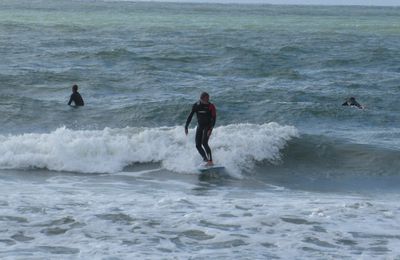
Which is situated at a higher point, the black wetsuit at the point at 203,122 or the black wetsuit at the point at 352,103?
the black wetsuit at the point at 203,122

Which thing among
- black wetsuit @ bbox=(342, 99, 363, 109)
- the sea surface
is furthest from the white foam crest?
black wetsuit @ bbox=(342, 99, 363, 109)

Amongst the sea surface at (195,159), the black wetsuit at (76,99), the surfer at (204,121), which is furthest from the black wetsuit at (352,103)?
the surfer at (204,121)

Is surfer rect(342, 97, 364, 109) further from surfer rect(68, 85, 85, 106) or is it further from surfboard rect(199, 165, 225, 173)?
surfboard rect(199, 165, 225, 173)

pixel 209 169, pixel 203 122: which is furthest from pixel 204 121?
pixel 209 169

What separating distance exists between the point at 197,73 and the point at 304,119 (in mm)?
10279

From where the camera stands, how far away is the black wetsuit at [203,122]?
52.1ft

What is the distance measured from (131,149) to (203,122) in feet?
7.85

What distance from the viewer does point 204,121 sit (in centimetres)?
1600

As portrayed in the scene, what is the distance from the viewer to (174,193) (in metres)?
14.0

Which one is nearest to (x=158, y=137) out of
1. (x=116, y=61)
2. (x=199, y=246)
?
(x=199, y=246)

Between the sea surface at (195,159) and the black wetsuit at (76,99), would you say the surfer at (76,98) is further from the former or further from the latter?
the sea surface at (195,159)

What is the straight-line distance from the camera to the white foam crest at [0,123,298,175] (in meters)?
16.5

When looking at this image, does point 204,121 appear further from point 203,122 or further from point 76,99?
point 76,99

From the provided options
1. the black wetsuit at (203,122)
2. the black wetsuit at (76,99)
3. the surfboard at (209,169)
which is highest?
the black wetsuit at (203,122)
